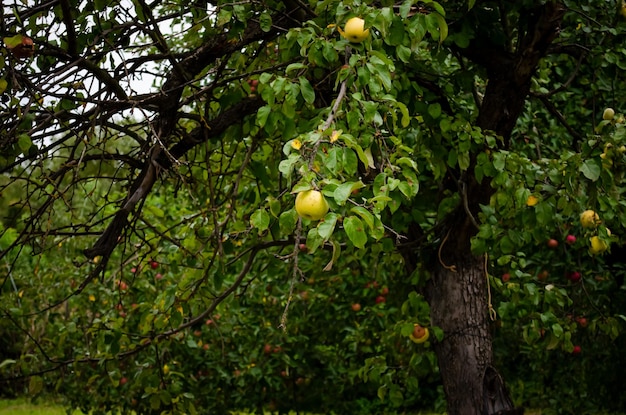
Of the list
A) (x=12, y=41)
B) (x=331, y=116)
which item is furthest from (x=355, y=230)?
(x=12, y=41)

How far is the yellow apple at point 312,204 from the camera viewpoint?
1.88 m

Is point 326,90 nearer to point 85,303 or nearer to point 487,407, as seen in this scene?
point 487,407

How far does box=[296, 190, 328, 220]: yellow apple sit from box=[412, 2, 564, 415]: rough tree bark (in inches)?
71.2

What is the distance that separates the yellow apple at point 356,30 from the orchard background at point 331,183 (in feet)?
0.10

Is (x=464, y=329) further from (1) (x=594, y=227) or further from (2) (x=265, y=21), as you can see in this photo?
(2) (x=265, y=21)

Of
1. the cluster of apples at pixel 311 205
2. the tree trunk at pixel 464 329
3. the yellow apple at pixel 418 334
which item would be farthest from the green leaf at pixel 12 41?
the yellow apple at pixel 418 334

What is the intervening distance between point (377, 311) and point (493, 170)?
249 cm

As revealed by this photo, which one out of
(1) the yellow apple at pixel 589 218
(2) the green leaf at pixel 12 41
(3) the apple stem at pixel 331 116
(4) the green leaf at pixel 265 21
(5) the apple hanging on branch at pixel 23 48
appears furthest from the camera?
(1) the yellow apple at pixel 589 218

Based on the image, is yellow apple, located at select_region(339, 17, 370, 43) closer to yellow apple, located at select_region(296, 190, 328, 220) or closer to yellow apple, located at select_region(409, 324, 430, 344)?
yellow apple, located at select_region(296, 190, 328, 220)

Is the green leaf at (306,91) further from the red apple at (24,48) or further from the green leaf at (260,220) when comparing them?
the red apple at (24,48)

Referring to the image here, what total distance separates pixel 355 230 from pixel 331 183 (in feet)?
0.40

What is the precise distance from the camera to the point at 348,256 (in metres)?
5.05

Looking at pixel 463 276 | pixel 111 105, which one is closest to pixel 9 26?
pixel 111 105

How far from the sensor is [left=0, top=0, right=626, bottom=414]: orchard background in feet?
8.29
